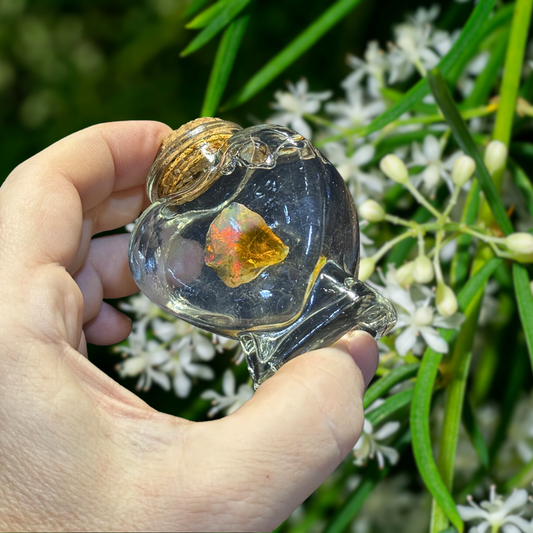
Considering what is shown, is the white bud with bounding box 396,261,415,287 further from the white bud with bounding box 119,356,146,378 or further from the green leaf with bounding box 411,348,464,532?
the white bud with bounding box 119,356,146,378

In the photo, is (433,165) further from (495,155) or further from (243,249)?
(243,249)

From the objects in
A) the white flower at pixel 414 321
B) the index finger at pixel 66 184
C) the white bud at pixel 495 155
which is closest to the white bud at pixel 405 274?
the white flower at pixel 414 321

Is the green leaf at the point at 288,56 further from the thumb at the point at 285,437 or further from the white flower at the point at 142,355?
the thumb at the point at 285,437

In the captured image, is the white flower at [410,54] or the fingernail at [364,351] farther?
the white flower at [410,54]

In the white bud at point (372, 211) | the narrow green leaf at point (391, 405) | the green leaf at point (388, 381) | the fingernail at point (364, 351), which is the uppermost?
the fingernail at point (364, 351)

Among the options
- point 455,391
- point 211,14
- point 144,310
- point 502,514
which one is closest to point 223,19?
point 211,14

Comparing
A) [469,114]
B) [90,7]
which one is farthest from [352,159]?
[90,7]

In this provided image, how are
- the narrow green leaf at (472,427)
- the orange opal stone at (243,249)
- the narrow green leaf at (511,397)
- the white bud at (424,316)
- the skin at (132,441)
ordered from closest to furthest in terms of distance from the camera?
the skin at (132,441) < the orange opal stone at (243,249) < the white bud at (424,316) < the narrow green leaf at (472,427) < the narrow green leaf at (511,397)
